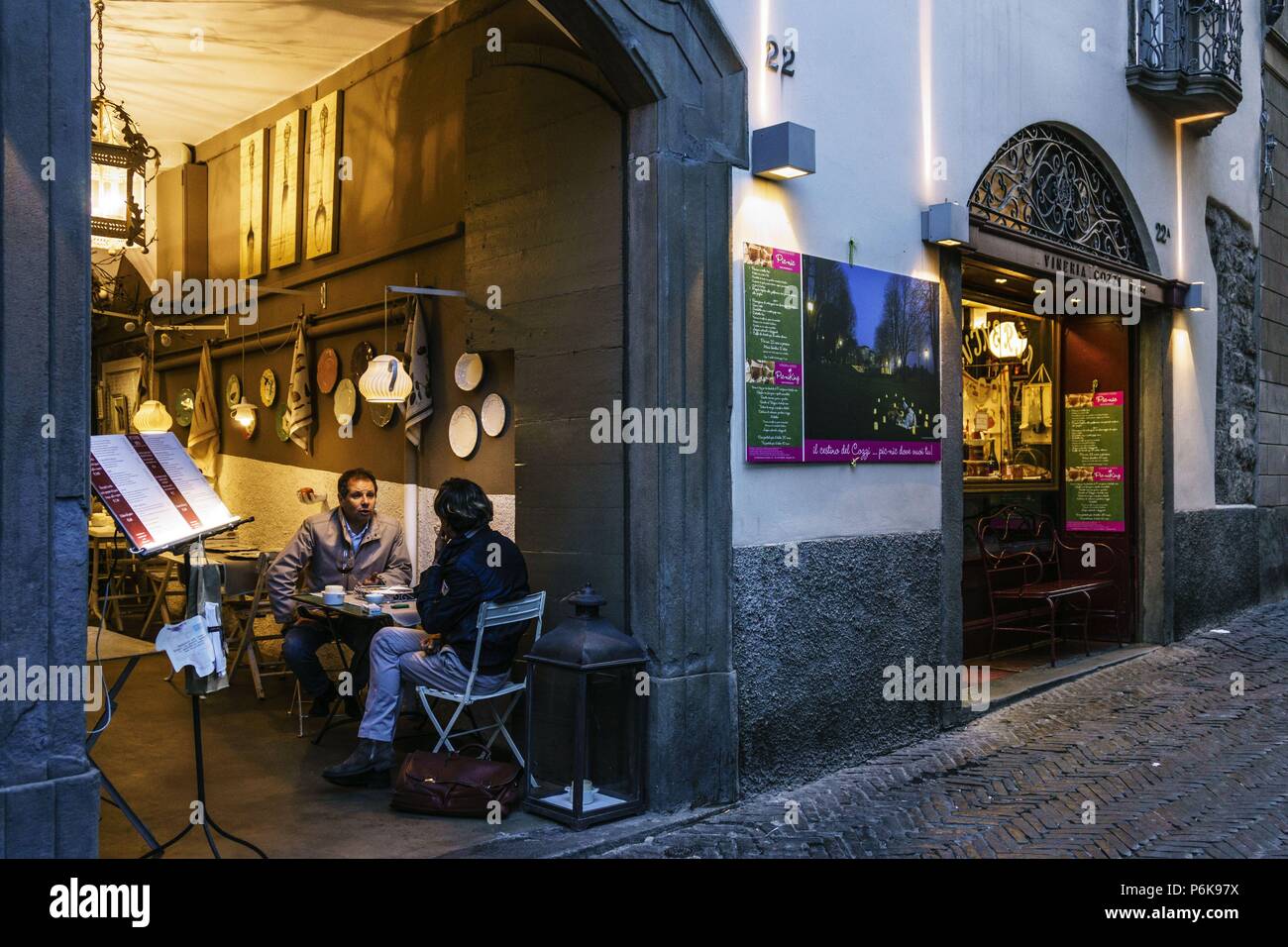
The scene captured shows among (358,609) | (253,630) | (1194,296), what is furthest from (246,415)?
(1194,296)

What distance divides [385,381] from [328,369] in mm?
1819

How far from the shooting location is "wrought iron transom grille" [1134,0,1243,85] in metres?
9.66

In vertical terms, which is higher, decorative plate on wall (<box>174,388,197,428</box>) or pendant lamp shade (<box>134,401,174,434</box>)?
decorative plate on wall (<box>174,388,197,428</box>)

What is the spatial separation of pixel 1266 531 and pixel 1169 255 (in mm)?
3688

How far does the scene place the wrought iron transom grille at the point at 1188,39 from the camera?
380 inches

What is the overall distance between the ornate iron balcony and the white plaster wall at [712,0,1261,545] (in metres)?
0.24

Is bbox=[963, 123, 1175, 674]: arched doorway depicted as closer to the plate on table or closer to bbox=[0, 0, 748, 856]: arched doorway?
bbox=[0, 0, 748, 856]: arched doorway

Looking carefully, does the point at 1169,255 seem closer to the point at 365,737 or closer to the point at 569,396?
the point at 569,396

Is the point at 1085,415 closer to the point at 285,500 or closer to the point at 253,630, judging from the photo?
the point at 285,500

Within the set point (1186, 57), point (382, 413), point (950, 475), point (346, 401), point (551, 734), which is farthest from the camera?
point (1186, 57)

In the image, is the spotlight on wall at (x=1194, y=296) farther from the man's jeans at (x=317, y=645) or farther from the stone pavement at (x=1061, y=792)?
the man's jeans at (x=317, y=645)

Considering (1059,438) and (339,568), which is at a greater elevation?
(1059,438)

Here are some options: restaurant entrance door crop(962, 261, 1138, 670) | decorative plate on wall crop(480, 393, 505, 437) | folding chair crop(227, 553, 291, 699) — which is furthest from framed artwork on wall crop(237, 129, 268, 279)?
restaurant entrance door crop(962, 261, 1138, 670)

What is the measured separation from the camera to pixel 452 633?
17.8 feet
